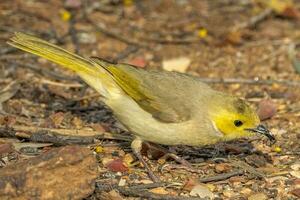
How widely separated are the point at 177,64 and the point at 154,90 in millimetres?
2397

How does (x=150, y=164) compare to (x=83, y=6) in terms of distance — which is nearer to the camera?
(x=150, y=164)

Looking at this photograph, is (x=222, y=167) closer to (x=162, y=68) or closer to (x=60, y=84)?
(x=60, y=84)

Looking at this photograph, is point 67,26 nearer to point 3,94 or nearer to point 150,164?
point 3,94

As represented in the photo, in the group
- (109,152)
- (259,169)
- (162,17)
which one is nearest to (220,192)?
(259,169)

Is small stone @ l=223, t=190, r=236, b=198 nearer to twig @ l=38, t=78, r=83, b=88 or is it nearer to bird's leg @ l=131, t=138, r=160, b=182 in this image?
bird's leg @ l=131, t=138, r=160, b=182

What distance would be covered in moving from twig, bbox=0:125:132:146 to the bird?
1.42 ft

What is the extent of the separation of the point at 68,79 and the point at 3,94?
92 cm

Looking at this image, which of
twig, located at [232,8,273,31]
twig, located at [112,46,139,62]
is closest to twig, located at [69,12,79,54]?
twig, located at [112,46,139,62]

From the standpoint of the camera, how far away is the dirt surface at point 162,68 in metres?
5.79

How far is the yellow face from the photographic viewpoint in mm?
5754

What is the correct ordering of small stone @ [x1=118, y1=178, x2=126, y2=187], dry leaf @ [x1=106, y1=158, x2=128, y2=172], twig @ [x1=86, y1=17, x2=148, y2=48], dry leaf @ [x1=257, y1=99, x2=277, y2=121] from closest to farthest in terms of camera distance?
small stone @ [x1=118, y1=178, x2=126, y2=187] < dry leaf @ [x1=106, y1=158, x2=128, y2=172] < dry leaf @ [x1=257, y1=99, x2=277, y2=121] < twig @ [x1=86, y1=17, x2=148, y2=48]

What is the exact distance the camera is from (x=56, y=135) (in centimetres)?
635

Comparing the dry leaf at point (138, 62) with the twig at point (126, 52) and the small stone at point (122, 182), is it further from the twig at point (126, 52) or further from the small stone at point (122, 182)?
the small stone at point (122, 182)

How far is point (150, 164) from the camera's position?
241 inches
